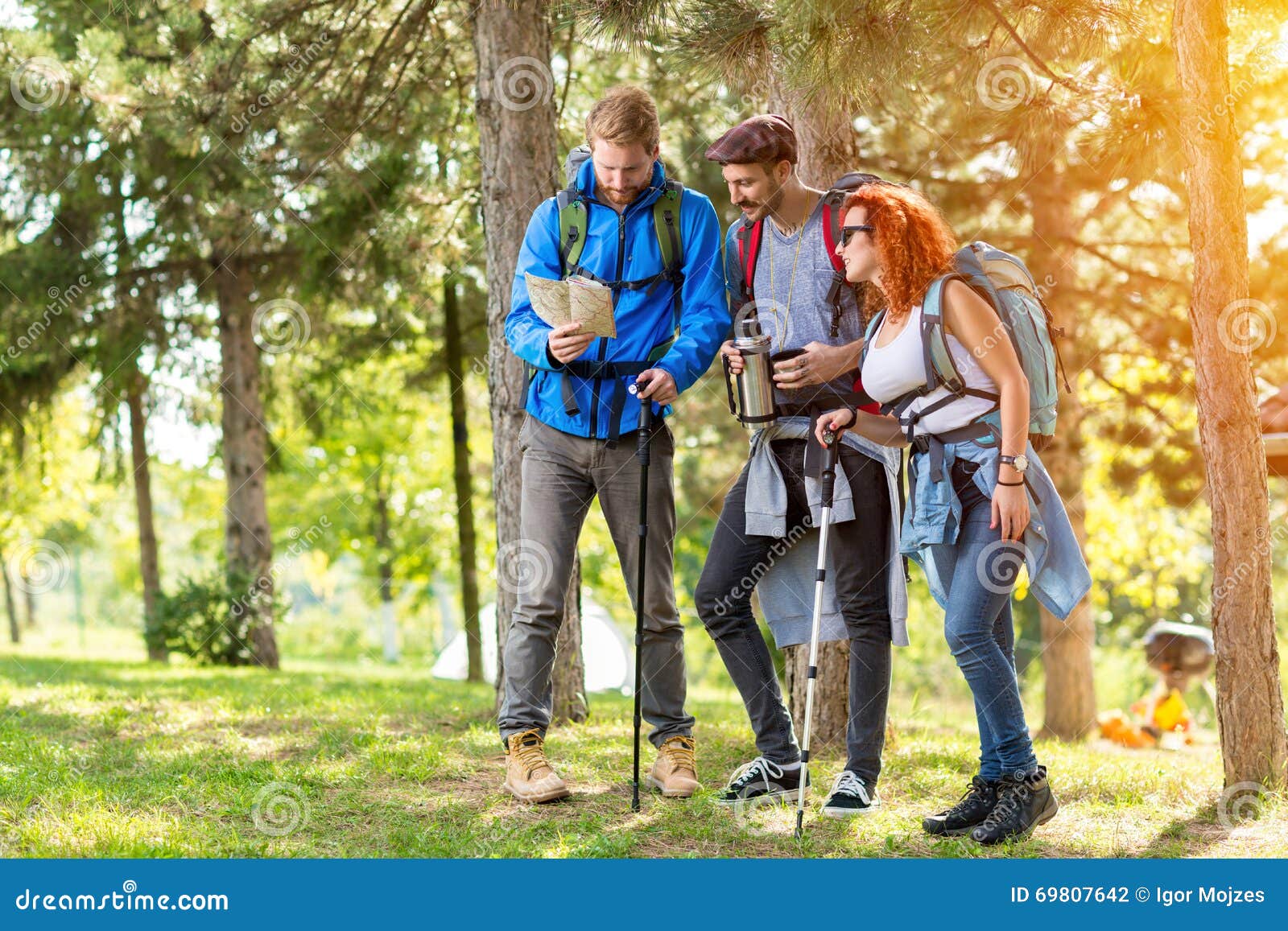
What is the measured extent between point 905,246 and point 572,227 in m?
1.15

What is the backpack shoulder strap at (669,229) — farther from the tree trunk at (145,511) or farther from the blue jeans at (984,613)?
the tree trunk at (145,511)

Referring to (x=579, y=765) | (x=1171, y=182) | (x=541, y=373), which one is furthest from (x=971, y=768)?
(x=1171, y=182)

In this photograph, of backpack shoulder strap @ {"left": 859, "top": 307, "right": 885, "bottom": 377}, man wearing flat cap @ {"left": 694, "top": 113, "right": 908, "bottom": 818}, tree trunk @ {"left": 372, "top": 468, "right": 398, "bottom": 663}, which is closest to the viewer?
backpack shoulder strap @ {"left": 859, "top": 307, "right": 885, "bottom": 377}

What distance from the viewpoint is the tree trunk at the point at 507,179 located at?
17.5ft

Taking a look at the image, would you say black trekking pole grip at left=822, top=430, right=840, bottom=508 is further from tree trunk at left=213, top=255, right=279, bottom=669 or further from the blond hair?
tree trunk at left=213, top=255, right=279, bottom=669

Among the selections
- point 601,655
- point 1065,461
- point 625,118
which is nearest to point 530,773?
point 625,118

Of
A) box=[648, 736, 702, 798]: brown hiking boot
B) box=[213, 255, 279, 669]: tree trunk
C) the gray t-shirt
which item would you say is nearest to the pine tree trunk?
→ box=[213, 255, 279, 669]: tree trunk

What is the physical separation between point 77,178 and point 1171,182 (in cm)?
990

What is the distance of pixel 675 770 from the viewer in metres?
4.04

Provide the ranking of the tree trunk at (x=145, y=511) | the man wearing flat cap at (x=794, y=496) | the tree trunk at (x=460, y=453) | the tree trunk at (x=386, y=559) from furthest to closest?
1. the tree trunk at (x=386, y=559)
2. the tree trunk at (x=145, y=511)
3. the tree trunk at (x=460, y=453)
4. the man wearing flat cap at (x=794, y=496)

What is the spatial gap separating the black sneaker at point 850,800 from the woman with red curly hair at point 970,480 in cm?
24

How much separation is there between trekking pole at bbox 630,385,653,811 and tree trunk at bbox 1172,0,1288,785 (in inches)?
82.9

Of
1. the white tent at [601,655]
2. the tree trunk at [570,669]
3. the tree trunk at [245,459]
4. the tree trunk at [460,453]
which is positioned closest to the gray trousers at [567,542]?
the tree trunk at [570,669]

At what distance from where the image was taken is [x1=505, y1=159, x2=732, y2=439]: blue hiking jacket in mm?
3912
